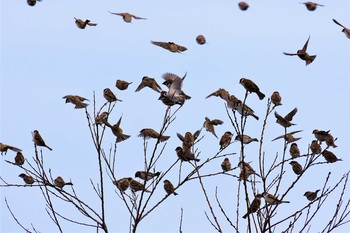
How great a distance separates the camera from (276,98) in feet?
23.5

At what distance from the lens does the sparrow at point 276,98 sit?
7.14 metres

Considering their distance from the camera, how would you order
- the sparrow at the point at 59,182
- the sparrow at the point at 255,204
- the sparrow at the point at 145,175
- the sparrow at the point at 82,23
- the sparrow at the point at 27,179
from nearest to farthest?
the sparrow at the point at 145,175, the sparrow at the point at 255,204, the sparrow at the point at 59,182, the sparrow at the point at 27,179, the sparrow at the point at 82,23

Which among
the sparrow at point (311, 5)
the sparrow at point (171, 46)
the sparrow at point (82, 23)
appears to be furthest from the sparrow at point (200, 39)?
the sparrow at point (311, 5)

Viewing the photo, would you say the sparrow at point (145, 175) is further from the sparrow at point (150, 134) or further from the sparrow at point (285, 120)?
the sparrow at point (285, 120)

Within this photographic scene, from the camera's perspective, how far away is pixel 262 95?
23.2ft

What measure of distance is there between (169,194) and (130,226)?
Answer: 1.88 feet

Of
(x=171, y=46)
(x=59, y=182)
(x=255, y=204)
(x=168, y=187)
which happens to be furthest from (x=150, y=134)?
(x=171, y=46)

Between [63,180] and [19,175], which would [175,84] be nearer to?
[63,180]

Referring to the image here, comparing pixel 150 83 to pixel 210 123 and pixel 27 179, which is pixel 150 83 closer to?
pixel 210 123

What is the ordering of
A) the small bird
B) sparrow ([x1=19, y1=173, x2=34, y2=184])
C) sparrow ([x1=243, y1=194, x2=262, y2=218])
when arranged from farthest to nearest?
sparrow ([x1=19, y1=173, x2=34, y2=184]) < the small bird < sparrow ([x1=243, y1=194, x2=262, y2=218])

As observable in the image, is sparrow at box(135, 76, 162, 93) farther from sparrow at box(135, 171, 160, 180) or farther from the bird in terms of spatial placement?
the bird

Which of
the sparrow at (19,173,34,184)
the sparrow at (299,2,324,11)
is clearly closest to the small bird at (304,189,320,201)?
the sparrow at (299,2,324,11)

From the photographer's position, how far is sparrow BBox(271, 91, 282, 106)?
7.14 m

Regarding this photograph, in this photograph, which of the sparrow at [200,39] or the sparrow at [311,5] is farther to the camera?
the sparrow at [200,39]
